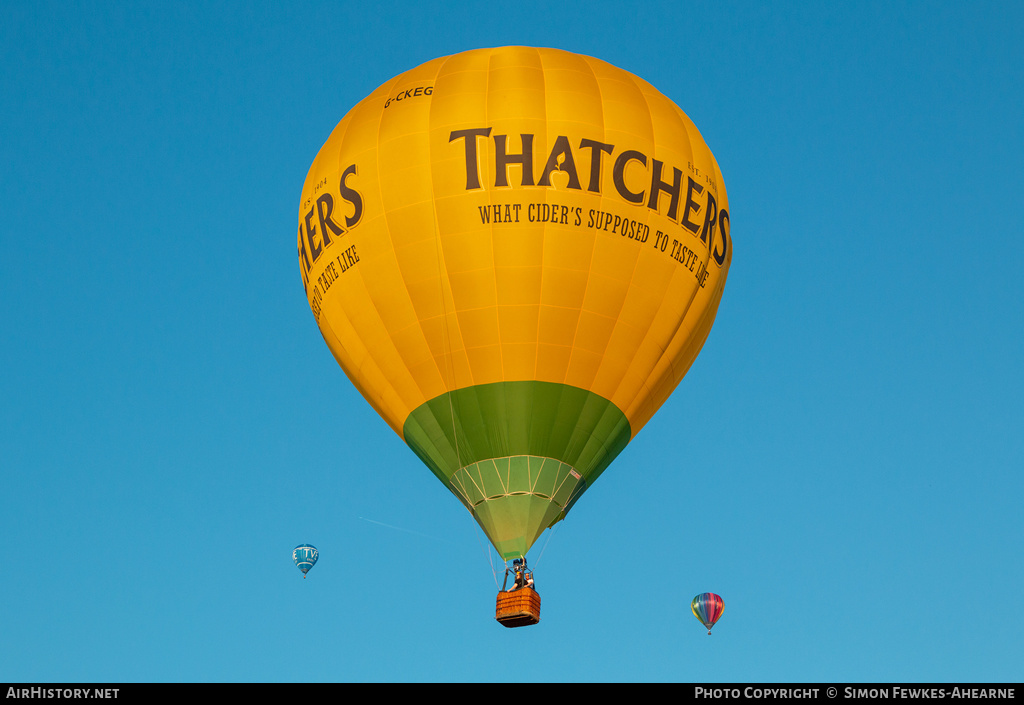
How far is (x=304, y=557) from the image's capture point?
3381 centimetres

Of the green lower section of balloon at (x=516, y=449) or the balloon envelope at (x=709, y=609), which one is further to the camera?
the balloon envelope at (x=709, y=609)

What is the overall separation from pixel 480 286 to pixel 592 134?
273 centimetres

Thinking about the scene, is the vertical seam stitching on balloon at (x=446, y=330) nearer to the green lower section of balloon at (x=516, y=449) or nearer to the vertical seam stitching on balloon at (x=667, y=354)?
the green lower section of balloon at (x=516, y=449)

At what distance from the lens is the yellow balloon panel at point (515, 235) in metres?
21.0

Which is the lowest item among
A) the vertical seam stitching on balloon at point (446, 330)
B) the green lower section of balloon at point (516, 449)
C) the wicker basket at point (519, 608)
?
the wicker basket at point (519, 608)

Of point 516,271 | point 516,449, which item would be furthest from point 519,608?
point 516,271

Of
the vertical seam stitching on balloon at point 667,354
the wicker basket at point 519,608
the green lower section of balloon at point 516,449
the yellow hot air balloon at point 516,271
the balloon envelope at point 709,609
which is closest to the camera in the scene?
the wicker basket at point 519,608

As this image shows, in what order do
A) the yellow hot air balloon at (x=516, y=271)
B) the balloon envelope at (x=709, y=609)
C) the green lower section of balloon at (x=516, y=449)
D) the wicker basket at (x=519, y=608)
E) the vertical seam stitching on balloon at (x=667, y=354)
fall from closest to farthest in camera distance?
the wicker basket at (x=519, y=608) → the green lower section of balloon at (x=516, y=449) → the yellow hot air balloon at (x=516, y=271) → the vertical seam stitching on balloon at (x=667, y=354) → the balloon envelope at (x=709, y=609)

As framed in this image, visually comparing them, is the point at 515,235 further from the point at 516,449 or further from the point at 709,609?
the point at 709,609

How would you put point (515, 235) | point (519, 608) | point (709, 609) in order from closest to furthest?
point (519, 608) < point (515, 235) < point (709, 609)

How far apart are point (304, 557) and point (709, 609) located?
932 cm

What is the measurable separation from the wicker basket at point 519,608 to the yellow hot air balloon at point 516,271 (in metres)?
0.98

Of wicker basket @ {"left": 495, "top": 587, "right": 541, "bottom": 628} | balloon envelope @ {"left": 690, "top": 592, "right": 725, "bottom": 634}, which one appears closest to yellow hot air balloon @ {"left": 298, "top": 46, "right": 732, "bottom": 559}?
wicker basket @ {"left": 495, "top": 587, "right": 541, "bottom": 628}

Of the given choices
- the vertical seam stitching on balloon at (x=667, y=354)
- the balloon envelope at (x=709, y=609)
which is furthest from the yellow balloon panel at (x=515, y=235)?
the balloon envelope at (x=709, y=609)
